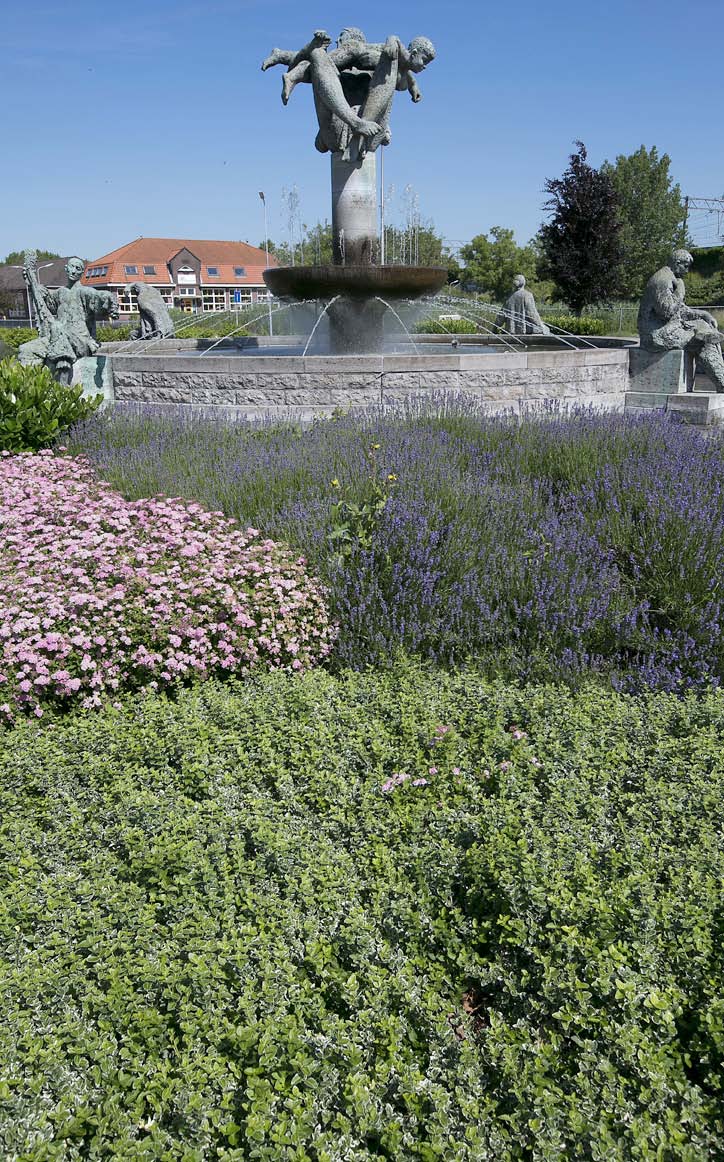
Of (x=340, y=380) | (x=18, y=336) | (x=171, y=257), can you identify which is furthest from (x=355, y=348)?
(x=171, y=257)

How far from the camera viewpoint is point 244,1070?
1.91m

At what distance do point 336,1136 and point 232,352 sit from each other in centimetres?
1241

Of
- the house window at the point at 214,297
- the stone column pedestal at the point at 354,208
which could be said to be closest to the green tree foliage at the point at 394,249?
the stone column pedestal at the point at 354,208

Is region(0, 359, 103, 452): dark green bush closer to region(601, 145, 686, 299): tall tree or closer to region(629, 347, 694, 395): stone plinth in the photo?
region(629, 347, 694, 395): stone plinth

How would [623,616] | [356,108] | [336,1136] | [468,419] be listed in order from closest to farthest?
[336,1136], [623,616], [468,419], [356,108]

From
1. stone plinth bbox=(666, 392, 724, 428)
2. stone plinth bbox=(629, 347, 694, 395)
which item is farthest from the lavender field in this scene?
stone plinth bbox=(629, 347, 694, 395)

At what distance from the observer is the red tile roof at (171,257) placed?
97.8 m

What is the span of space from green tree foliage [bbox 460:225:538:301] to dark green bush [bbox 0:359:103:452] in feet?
166

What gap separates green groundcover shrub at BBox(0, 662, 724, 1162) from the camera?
6.02 ft

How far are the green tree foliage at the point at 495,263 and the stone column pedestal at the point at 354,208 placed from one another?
1765 inches

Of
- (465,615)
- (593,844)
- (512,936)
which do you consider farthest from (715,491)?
(512,936)

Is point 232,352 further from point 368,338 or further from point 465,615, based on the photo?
point 465,615

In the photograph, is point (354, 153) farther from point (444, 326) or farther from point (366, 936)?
point (366, 936)

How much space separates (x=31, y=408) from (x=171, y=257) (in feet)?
339
